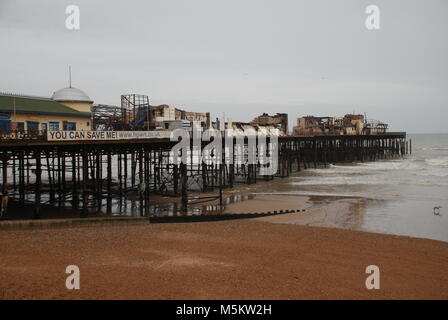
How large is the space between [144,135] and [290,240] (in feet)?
31.8

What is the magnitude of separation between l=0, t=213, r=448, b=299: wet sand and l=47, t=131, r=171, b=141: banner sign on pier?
410 centimetres

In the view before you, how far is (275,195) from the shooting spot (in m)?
26.7

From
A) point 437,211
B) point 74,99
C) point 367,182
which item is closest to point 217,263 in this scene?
point 437,211

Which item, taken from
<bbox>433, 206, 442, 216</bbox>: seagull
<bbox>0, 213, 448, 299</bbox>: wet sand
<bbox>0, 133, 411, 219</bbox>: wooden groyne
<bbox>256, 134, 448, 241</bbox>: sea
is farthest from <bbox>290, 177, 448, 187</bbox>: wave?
<bbox>0, 213, 448, 299</bbox>: wet sand

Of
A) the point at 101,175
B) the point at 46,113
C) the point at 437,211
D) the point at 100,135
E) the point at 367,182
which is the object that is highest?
the point at 46,113

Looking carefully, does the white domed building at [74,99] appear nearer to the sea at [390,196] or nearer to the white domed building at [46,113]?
the white domed building at [46,113]

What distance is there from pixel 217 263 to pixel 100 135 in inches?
377

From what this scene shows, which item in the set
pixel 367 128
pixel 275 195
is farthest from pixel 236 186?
pixel 367 128

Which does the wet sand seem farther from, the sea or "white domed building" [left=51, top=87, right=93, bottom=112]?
"white domed building" [left=51, top=87, right=93, bottom=112]

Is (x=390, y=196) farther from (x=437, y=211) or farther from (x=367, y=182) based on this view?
(x=367, y=182)

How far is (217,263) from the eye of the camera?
37.2 ft
